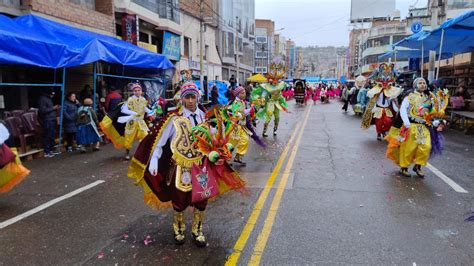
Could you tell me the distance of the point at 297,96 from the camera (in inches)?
1404

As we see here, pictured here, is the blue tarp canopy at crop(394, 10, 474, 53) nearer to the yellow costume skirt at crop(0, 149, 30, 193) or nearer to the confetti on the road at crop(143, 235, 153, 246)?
the confetti on the road at crop(143, 235, 153, 246)

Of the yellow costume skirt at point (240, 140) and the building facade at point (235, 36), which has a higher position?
the building facade at point (235, 36)

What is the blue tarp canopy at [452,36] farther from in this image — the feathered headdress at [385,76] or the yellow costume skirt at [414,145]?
the yellow costume skirt at [414,145]

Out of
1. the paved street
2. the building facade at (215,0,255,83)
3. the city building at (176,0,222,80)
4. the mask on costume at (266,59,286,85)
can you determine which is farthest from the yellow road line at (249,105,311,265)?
the building facade at (215,0,255,83)

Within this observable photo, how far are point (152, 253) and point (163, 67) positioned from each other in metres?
12.1

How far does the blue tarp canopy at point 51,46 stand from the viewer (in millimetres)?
8859

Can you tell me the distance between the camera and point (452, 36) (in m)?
15.3

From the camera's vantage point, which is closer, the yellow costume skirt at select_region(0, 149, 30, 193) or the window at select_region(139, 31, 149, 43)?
the yellow costume skirt at select_region(0, 149, 30, 193)

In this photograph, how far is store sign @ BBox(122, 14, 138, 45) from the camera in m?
17.8

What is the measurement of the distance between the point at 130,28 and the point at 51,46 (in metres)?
8.52

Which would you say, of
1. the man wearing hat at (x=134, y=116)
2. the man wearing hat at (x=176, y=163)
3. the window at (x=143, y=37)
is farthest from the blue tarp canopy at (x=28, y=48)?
the window at (x=143, y=37)

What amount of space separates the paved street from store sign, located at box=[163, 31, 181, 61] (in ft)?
50.8

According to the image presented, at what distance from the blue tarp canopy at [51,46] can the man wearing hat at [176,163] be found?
19.5 feet

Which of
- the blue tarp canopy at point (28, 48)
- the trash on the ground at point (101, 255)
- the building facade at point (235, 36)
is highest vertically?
the building facade at point (235, 36)
